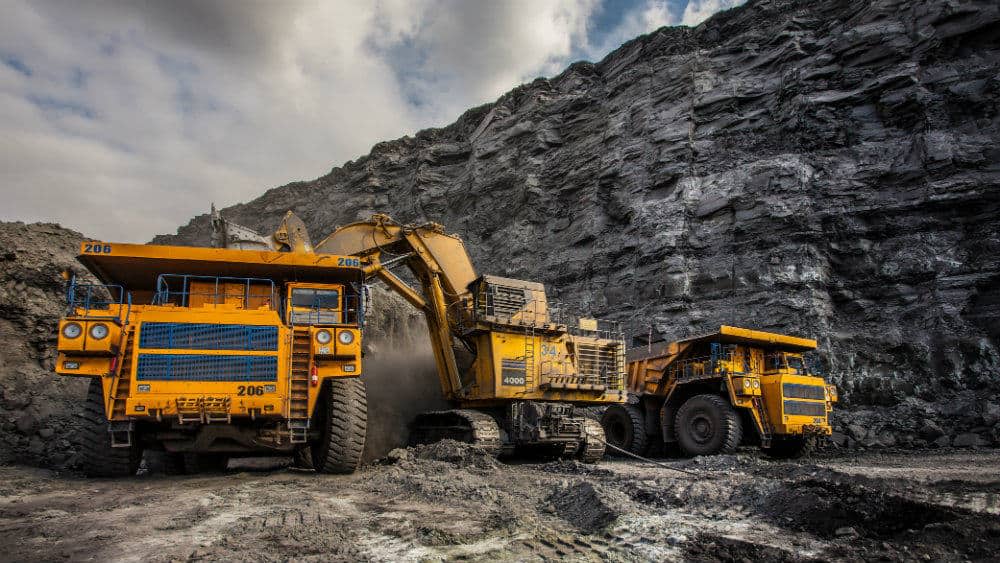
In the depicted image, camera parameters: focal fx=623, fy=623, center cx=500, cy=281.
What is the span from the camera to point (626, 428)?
16.2 m

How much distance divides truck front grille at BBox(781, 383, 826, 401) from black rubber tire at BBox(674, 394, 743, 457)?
115 centimetres

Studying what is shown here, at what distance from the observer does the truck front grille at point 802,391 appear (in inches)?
527

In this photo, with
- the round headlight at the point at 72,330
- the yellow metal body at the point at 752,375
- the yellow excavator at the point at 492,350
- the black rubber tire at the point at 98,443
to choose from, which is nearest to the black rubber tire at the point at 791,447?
the yellow metal body at the point at 752,375

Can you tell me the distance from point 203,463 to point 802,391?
39.3 ft

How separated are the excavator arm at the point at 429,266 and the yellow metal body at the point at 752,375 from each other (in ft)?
18.9

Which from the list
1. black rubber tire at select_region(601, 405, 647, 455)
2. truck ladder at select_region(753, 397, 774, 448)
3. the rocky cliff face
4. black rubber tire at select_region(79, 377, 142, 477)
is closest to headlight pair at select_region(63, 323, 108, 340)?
black rubber tire at select_region(79, 377, 142, 477)

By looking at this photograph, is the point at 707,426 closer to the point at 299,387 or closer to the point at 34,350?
the point at 299,387

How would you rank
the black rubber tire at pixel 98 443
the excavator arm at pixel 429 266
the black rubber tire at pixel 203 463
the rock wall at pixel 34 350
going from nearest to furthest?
the black rubber tire at pixel 98 443 < the black rubber tire at pixel 203 463 < the rock wall at pixel 34 350 < the excavator arm at pixel 429 266

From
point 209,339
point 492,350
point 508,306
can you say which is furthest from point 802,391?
point 209,339

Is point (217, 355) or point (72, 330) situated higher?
point (72, 330)

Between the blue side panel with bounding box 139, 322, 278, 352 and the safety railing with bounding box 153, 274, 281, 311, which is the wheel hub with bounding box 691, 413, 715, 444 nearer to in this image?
the safety railing with bounding box 153, 274, 281, 311

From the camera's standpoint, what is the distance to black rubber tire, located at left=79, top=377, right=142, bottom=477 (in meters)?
7.77

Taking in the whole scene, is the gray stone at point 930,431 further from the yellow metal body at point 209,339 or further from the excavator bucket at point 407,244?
the yellow metal body at point 209,339

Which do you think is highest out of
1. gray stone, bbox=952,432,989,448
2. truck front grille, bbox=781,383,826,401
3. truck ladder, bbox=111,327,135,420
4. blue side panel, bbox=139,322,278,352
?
blue side panel, bbox=139,322,278,352
